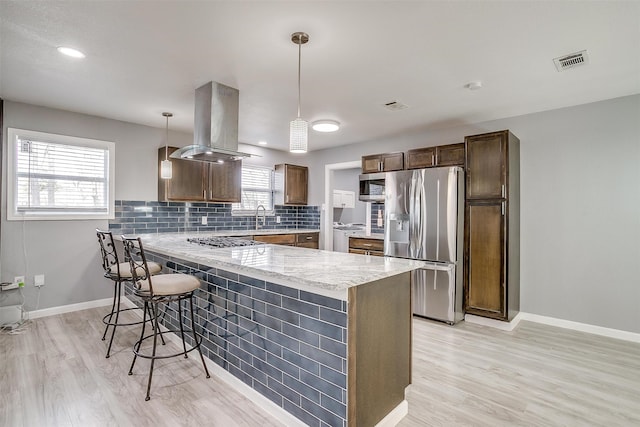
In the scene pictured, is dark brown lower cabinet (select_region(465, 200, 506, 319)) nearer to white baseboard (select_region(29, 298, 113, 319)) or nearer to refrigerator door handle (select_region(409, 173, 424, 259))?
refrigerator door handle (select_region(409, 173, 424, 259))

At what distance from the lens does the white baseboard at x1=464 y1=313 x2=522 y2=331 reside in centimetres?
343

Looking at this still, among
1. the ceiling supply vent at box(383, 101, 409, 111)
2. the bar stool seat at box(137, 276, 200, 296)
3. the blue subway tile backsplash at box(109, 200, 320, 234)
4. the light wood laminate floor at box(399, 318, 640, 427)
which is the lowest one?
the light wood laminate floor at box(399, 318, 640, 427)

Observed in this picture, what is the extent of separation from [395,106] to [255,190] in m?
3.02

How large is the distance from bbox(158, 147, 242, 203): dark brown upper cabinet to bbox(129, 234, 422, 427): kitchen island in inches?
92.2

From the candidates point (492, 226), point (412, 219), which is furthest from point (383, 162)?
point (492, 226)

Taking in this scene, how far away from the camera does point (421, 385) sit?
7.46 ft

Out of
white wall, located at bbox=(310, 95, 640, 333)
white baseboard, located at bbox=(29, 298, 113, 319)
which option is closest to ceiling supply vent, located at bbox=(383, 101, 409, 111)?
white wall, located at bbox=(310, 95, 640, 333)

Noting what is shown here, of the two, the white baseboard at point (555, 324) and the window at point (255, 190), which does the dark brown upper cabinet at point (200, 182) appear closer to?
A: the window at point (255, 190)

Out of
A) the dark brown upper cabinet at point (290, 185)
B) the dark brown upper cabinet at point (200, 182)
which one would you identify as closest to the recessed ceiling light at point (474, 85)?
the dark brown upper cabinet at point (200, 182)

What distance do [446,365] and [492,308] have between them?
1248 mm

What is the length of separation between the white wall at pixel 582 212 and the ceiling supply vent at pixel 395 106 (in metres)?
1.34

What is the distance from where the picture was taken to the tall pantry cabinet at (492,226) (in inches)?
134

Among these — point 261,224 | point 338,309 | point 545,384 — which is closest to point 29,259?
point 261,224

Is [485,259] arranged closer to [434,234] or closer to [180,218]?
[434,234]
